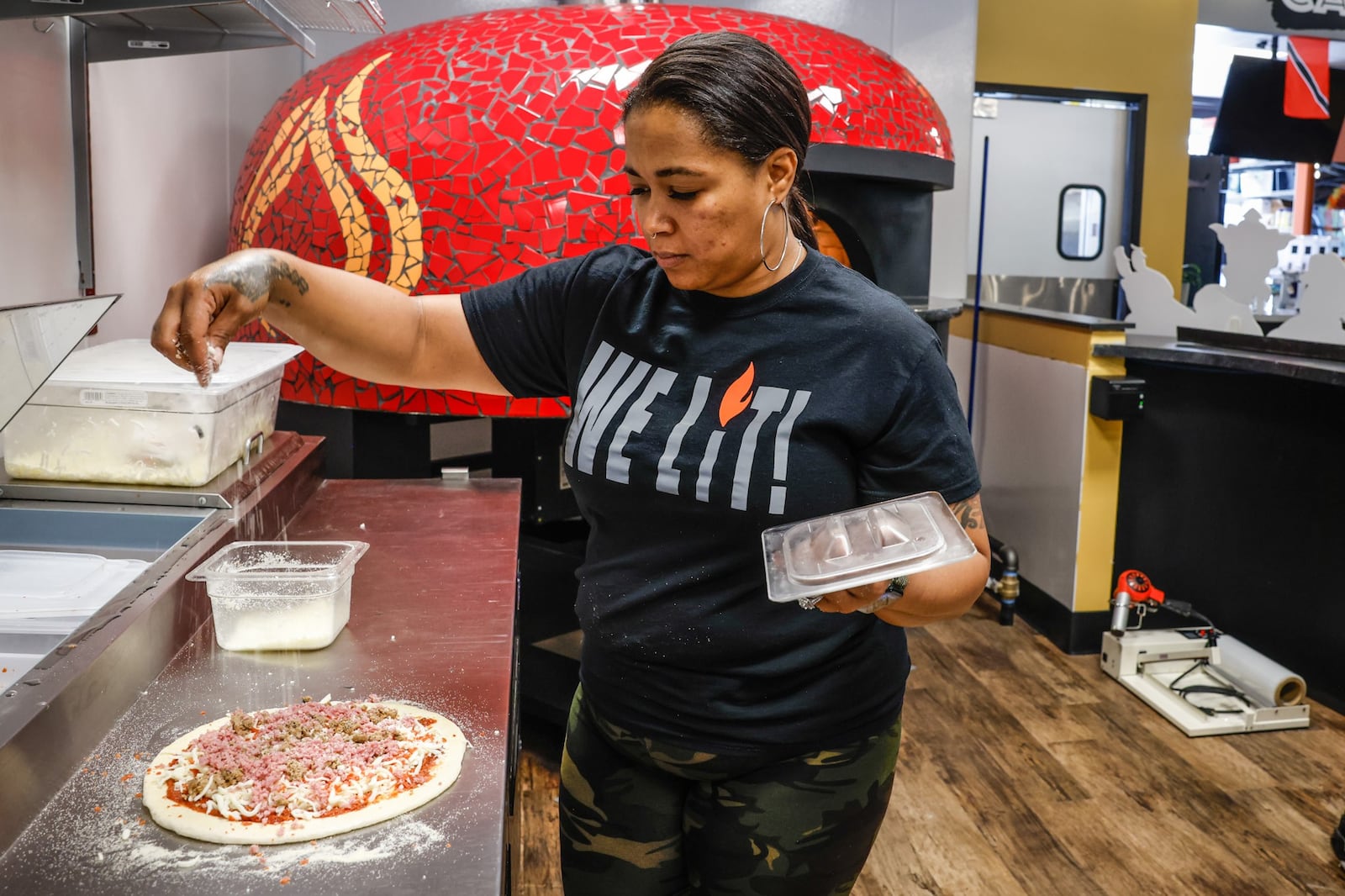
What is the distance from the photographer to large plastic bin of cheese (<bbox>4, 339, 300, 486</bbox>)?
1738 mm

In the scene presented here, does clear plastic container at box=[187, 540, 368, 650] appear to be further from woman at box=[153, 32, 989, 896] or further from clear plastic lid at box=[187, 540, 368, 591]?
woman at box=[153, 32, 989, 896]

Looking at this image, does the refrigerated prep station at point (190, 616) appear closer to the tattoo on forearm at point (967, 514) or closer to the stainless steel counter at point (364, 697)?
the stainless steel counter at point (364, 697)

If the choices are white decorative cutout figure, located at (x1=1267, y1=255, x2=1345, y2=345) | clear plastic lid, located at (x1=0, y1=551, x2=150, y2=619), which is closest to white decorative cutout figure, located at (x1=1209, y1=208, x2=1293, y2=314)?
white decorative cutout figure, located at (x1=1267, y1=255, x2=1345, y2=345)

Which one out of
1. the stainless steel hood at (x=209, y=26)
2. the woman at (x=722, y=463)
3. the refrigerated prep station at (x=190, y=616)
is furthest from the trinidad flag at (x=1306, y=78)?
the woman at (x=722, y=463)

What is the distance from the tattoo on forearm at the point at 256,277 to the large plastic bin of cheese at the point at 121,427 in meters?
0.68

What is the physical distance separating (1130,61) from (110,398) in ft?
19.1

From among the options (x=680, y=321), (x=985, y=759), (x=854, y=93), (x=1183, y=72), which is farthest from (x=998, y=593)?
(x=1183, y=72)

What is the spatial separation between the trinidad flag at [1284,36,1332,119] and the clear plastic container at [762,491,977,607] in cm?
698

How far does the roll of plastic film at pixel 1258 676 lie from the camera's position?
3146 millimetres

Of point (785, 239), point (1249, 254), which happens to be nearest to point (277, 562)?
point (785, 239)

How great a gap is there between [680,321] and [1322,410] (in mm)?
2755

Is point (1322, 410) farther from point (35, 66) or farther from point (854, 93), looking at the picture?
point (35, 66)

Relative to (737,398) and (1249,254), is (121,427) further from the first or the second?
(1249,254)

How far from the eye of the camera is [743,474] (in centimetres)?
117
